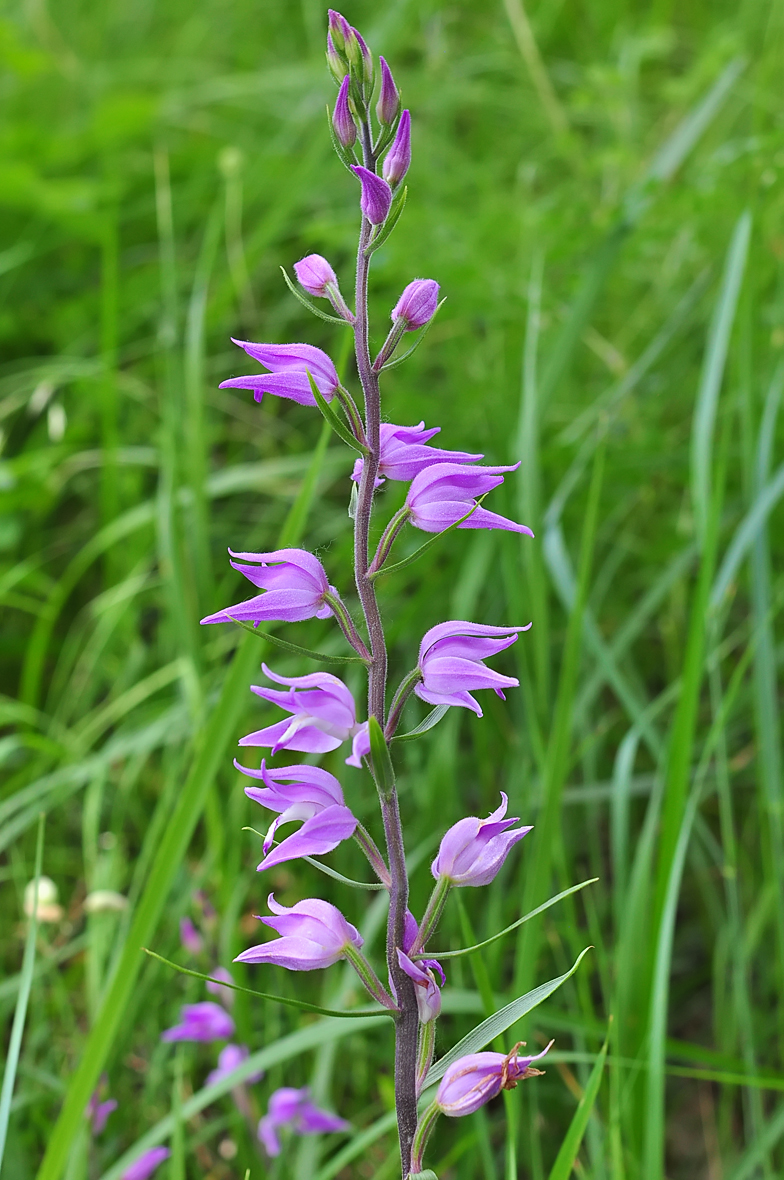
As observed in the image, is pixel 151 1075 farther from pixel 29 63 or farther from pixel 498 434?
pixel 29 63

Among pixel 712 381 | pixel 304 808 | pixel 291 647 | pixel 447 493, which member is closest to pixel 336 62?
pixel 447 493

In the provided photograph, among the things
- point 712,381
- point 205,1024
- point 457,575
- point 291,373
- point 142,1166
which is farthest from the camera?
point 457,575

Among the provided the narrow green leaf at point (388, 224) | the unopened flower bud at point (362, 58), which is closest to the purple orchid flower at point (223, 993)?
the narrow green leaf at point (388, 224)

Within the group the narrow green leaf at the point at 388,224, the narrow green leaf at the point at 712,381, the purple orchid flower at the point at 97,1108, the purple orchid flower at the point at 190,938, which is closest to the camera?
the narrow green leaf at the point at 388,224

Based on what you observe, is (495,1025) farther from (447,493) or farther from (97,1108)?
(97,1108)

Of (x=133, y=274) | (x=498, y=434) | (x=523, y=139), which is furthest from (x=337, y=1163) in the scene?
(x=523, y=139)

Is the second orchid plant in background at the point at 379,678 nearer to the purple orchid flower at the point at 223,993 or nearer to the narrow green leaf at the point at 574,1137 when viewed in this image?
the narrow green leaf at the point at 574,1137
